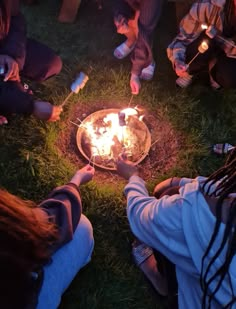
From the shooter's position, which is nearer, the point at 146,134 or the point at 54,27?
the point at 146,134

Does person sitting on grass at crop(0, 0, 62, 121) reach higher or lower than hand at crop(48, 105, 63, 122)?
higher

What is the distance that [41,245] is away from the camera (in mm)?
1791

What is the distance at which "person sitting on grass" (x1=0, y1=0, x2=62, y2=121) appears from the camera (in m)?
2.64

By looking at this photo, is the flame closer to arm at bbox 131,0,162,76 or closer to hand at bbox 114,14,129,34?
arm at bbox 131,0,162,76

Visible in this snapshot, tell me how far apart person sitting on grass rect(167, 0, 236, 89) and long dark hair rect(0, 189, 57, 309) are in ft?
5.41

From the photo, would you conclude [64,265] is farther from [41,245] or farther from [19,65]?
[19,65]

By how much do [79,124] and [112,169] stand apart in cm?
44

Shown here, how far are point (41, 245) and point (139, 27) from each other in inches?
68.4

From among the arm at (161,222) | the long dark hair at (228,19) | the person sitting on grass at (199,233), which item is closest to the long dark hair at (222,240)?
the person sitting on grass at (199,233)

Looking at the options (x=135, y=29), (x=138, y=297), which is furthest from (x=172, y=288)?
(x=135, y=29)

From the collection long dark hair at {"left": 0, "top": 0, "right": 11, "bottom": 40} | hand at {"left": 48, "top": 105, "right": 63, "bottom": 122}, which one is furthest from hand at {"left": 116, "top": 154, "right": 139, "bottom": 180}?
long dark hair at {"left": 0, "top": 0, "right": 11, "bottom": 40}

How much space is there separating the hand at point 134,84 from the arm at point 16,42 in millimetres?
805

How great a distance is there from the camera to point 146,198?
2156 millimetres

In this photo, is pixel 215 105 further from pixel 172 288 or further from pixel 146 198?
pixel 172 288
